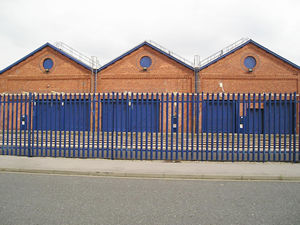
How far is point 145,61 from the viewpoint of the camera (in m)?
20.8

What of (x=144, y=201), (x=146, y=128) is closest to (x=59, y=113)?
(x=146, y=128)

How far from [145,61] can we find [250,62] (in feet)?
32.4

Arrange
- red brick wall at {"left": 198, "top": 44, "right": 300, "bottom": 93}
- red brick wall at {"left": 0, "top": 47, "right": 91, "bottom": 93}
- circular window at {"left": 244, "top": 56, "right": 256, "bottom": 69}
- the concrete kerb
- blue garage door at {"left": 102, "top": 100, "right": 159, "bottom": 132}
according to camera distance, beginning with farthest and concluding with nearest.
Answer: red brick wall at {"left": 0, "top": 47, "right": 91, "bottom": 93} < circular window at {"left": 244, "top": 56, "right": 256, "bottom": 69} < red brick wall at {"left": 198, "top": 44, "right": 300, "bottom": 93} < blue garage door at {"left": 102, "top": 100, "right": 159, "bottom": 132} < the concrete kerb

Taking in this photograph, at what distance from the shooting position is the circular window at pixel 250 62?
2034 cm

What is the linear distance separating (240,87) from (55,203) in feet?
63.3

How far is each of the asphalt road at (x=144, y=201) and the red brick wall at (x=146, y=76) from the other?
15038mm

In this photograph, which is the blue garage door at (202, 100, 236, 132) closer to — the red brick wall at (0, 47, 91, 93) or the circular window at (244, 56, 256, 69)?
the circular window at (244, 56, 256, 69)

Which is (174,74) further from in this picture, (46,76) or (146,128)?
(146,128)

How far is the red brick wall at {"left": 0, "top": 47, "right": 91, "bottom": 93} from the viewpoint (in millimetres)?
21016

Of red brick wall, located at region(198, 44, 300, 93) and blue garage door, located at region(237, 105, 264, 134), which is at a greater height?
red brick wall, located at region(198, 44, 300, 93)

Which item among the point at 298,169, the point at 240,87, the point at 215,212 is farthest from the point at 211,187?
the point at 240,87

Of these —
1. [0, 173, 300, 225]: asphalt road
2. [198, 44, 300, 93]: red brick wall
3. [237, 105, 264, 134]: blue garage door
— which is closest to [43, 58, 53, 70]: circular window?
[198, 44, 300, 93]: red brick wall

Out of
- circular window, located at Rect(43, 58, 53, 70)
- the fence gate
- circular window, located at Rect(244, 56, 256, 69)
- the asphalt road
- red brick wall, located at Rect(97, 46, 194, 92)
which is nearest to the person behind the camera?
the asphalt road

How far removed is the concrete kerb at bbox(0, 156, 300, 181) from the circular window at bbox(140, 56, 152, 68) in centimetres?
1442
